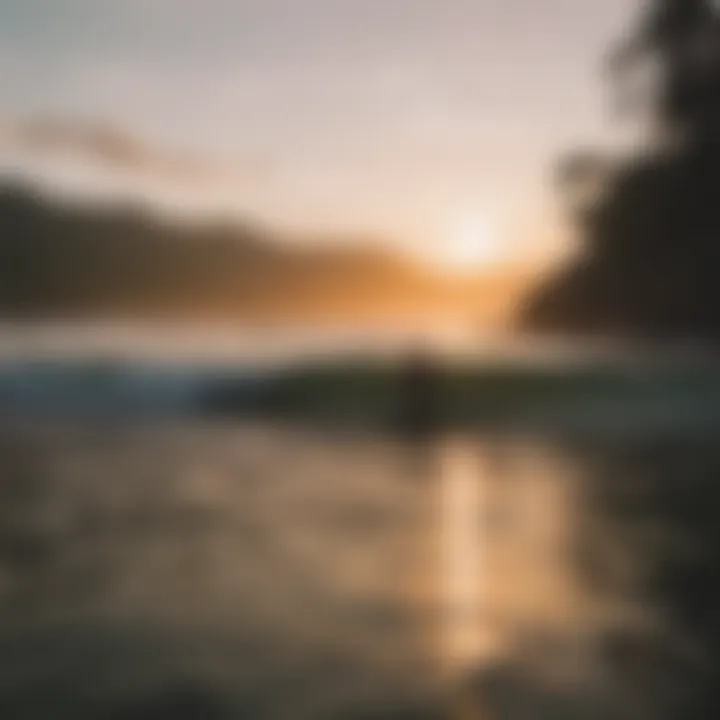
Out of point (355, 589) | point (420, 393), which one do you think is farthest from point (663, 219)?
point (355, 589)

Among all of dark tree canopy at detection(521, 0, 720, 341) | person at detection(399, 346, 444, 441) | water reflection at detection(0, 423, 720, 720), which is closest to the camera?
water reflection at detection(0, 423, 720, 720)

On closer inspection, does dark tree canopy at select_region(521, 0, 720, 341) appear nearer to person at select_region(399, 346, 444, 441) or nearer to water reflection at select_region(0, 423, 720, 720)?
person at select_region(399, 346, 444, 441)

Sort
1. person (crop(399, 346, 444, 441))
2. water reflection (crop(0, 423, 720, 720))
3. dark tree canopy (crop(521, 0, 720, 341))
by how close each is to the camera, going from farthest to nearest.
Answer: person (crop(399, 346, 444, 441)) → dark tree canopy (crop(521, 0, 720, 341)) → water reflection (crop(0, 423, 720, 720))

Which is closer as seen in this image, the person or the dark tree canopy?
the dark tree canopy

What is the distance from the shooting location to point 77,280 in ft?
8.82

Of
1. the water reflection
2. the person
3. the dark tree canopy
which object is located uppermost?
the dark tree canopy

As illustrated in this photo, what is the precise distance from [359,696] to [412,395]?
193cm

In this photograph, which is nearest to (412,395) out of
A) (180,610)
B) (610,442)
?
(610,442)

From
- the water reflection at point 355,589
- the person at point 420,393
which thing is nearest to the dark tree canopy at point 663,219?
the person at point 420,393

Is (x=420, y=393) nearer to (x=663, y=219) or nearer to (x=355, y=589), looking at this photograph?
(x=663, y=219)

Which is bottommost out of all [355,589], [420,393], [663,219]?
[355,589]

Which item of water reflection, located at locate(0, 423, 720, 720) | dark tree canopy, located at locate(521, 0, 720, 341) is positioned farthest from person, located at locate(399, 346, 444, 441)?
water reflection, located at locate(0, 423, 720, 720)

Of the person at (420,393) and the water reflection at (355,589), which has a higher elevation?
the person at (420,393)

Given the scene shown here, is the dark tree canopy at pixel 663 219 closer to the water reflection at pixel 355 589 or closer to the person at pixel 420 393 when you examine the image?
the person at pixel 420 393
